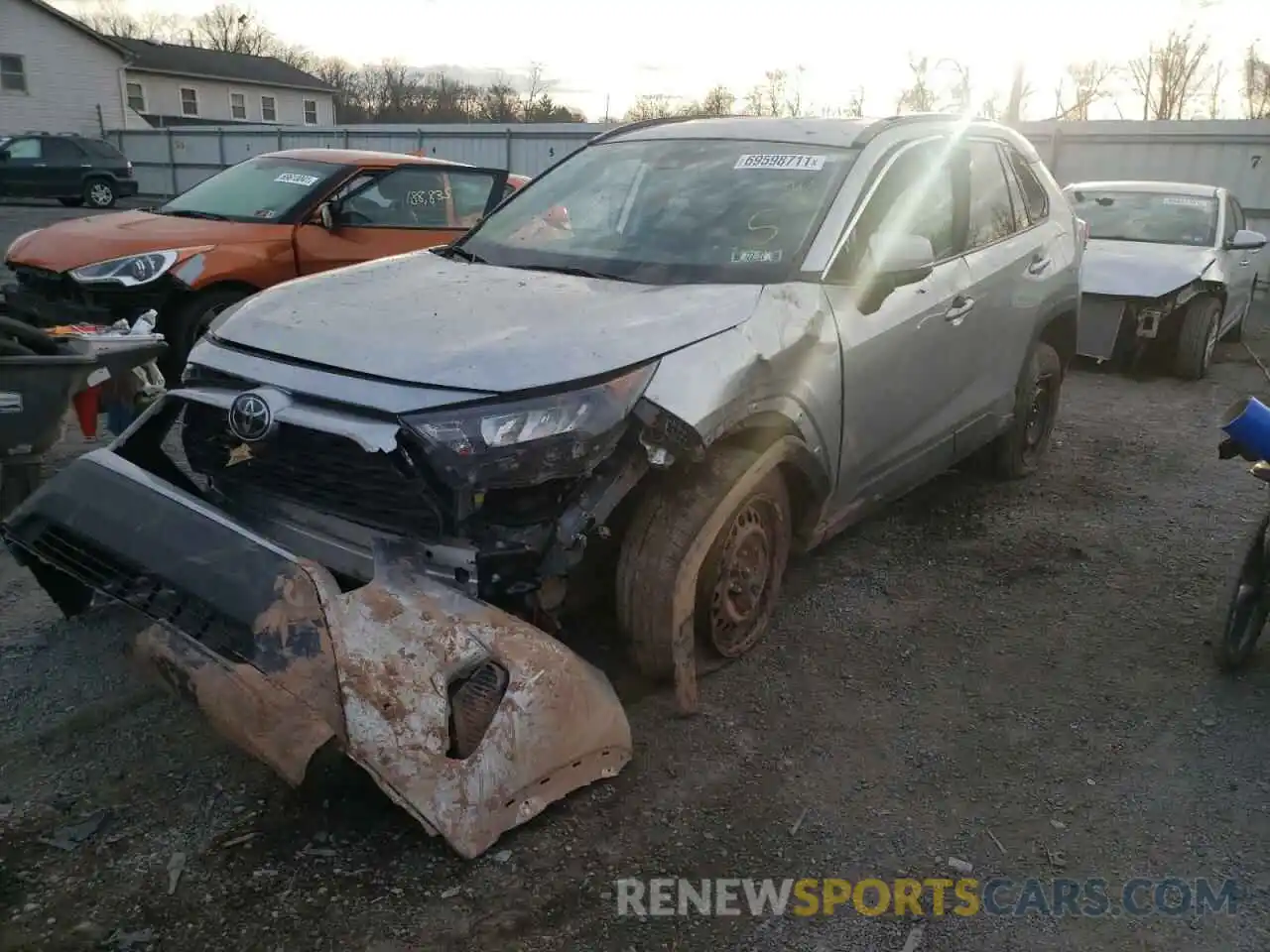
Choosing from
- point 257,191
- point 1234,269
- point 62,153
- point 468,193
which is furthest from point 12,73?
point 1234,269

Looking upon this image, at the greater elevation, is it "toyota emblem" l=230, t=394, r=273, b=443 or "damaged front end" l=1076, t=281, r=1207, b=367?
"toyota emblem" l=230, t=394, r=273, b=443

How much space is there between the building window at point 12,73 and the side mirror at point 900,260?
37469 millimetres

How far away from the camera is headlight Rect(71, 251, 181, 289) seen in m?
6.28

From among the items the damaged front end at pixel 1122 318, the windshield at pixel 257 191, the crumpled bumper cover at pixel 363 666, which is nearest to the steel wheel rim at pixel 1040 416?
the damaged front end at pixel 1122 318

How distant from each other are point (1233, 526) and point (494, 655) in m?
4.41

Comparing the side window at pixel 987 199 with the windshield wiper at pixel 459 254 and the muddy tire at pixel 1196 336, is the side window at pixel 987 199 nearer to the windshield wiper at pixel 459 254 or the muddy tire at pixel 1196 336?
the windshield wiper at pixel 459 254

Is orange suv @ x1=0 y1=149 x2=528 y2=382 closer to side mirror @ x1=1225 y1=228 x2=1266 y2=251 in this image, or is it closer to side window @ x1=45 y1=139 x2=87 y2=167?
side mirror @ x1=1225 y1=228 x2=1266 y2=251

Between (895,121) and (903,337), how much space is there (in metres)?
1.01

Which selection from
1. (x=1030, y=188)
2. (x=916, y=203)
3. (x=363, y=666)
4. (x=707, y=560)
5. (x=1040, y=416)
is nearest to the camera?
(x=363, y=666)

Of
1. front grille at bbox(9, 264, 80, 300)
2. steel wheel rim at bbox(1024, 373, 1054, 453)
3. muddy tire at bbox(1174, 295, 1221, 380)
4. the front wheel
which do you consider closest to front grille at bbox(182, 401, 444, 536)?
the front wheel

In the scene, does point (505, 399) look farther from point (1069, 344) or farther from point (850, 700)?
point (1069, 344)

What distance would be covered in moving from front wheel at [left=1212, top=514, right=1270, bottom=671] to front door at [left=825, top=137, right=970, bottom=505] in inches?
49.4

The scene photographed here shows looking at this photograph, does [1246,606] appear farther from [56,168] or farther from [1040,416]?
[56,168]

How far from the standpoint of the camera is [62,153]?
2395 centimetres
